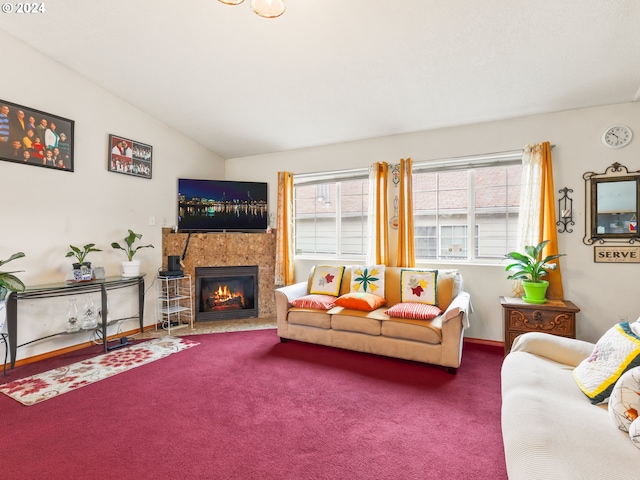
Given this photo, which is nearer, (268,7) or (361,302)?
(268,7)

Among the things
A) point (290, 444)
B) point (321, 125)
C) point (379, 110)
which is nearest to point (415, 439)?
point (290, 444)

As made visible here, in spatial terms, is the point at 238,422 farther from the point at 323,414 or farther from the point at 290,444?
the point at 323,414

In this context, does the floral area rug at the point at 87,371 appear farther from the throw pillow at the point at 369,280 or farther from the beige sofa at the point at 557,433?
the beige sofa at the point at 557,433

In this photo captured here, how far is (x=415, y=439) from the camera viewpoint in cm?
198

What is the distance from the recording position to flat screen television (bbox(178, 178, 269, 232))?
475 centimetres

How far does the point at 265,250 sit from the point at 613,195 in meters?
4.17

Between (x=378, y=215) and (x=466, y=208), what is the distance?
106 centimetres

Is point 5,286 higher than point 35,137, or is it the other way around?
point 35,137

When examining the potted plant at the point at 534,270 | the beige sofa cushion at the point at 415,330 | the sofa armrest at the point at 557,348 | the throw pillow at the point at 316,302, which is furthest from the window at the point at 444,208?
the sofa armrest at the point at 557,348

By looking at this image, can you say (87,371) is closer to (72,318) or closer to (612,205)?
(72,318)

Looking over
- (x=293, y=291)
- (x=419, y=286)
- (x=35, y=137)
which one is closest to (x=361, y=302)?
(x=419, y=286)

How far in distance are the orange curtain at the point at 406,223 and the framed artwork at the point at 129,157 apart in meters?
3.37

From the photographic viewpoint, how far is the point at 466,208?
3959mm

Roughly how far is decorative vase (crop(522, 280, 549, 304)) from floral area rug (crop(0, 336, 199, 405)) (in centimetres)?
362
